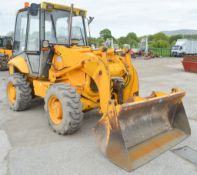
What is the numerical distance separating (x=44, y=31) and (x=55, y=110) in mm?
1739

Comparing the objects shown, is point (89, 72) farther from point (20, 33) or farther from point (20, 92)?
point (20, 33)

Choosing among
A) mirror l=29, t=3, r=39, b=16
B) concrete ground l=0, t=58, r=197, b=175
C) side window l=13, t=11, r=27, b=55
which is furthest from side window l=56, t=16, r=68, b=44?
concrete ground l=0, t=58, r=197, b=175

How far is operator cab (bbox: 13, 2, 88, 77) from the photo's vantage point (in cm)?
556

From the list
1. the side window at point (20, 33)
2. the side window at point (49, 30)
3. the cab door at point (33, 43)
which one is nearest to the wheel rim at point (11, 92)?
the side window at point (20, 33)

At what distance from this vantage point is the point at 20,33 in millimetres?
6438

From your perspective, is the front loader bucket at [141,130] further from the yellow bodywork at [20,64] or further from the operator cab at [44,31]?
the yellow bodywork at [20,64]

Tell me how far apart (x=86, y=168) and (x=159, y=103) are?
1.62 metres

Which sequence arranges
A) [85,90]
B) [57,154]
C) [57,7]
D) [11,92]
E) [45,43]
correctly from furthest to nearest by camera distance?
[11,92], [57,7], [45,43], [85,90], [57,154]

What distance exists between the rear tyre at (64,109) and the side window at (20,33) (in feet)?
6.47

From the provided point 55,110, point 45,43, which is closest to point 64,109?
point 55,110

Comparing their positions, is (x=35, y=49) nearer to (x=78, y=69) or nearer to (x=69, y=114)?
(x=78, y=69)

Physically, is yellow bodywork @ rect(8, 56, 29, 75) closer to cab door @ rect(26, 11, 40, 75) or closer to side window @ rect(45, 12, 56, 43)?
cab door @ rect(26, 11, 40, 75)

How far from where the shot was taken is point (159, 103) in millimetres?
4406

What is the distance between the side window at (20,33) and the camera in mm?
6195
